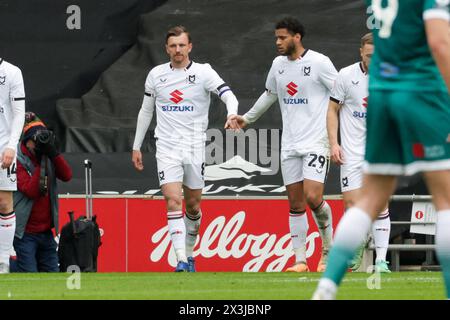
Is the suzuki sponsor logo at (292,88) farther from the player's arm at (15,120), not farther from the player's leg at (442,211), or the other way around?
the player's leg at (442,211)

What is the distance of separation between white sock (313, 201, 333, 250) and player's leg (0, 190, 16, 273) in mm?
2916

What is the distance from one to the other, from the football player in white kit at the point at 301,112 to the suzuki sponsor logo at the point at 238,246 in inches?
63.2

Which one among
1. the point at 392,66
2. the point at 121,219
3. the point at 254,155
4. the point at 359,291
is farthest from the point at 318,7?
the point at 392,66

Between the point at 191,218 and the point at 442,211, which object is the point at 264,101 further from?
the point at 442,211

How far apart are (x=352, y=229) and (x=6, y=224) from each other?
7015 mm

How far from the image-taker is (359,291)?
1002 cm

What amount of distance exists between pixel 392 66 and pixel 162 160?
673cm

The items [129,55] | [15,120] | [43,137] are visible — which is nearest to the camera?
[15,120]

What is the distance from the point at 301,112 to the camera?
1405cm

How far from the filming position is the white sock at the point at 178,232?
45.0ft

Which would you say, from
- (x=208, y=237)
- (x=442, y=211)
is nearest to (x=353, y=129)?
(x=208, y=237)

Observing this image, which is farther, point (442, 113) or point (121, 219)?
point (121, 219)

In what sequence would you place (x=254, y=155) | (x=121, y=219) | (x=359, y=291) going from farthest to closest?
(x=254, y=155), (x=121, y=219), (x=359, y=291)

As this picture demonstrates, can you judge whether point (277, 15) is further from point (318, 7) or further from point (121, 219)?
point (121, 219)
